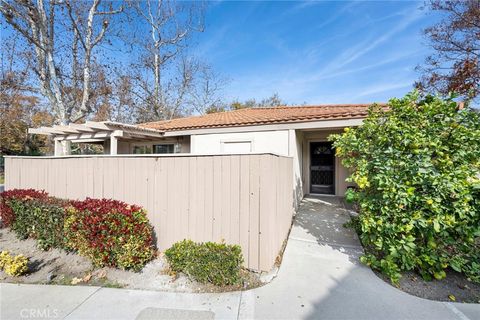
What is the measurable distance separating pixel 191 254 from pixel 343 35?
9.82 metres

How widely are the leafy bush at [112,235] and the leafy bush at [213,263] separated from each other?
81 cm

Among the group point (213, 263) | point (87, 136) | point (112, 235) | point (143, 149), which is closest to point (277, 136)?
point (213, 263)

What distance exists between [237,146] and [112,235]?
4614 mm

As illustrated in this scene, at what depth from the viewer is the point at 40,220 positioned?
4.39m

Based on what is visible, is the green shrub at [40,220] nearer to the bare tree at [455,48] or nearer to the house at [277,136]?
the house at [277,136]

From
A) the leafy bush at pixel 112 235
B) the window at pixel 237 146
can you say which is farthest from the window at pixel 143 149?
the leafy bush at pixel 112 235

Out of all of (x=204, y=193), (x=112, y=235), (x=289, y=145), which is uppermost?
(x=289, y=145)

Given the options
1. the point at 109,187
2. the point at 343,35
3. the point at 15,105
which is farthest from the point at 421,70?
the point at 15,105

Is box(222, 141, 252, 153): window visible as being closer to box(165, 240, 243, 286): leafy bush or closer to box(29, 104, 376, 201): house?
box(29, 104, 376, 201): house

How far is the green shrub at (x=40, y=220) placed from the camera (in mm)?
4172

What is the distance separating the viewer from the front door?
834 cm

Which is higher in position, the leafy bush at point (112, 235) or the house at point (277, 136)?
the house at point (277, 136)

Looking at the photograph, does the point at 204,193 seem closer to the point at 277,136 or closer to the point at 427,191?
the point at 427,191

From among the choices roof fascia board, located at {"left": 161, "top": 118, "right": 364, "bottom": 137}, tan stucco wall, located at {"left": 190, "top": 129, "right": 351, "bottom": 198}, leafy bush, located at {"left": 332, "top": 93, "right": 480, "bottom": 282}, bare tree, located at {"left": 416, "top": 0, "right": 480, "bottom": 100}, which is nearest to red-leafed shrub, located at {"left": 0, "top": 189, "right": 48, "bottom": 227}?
tan stucco wall, located at {"left": 190, "top": 129, "right": 351, "bottom": 198}
